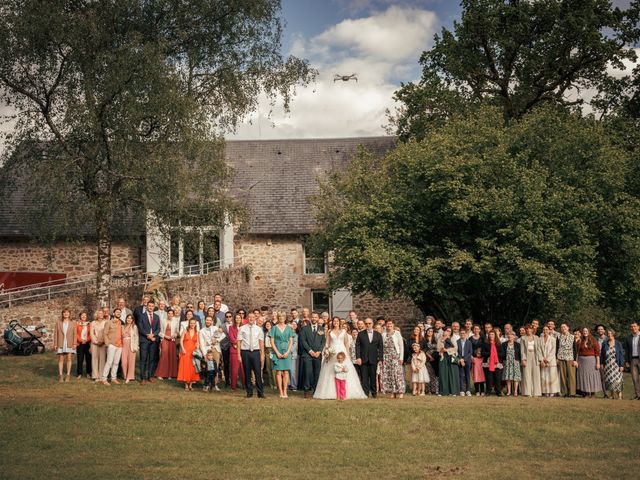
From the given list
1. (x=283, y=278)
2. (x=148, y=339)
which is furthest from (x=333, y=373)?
(x=283, y=278)

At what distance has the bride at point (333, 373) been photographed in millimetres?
16469

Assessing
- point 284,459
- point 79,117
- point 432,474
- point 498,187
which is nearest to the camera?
point 432,474

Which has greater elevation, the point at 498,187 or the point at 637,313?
the point at 498,187

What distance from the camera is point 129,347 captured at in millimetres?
18031

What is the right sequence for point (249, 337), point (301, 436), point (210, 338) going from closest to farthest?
point (301, 436) → point (249, 337) → point (210, 338)

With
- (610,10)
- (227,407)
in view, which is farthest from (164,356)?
(610,10)

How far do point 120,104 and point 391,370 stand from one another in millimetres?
8993

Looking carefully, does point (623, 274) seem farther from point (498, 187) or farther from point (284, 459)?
point (284, 459)

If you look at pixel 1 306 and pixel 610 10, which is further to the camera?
pixel 610 10

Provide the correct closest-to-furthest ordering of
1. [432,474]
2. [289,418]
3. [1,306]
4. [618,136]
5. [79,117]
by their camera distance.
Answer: [432,474]
[289,418]
[79,117]
[1,306]
[618,136]

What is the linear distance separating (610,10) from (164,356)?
20.0 m

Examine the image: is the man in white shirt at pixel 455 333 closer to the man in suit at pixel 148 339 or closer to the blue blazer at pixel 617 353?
the blue blazer at pixel 617 353

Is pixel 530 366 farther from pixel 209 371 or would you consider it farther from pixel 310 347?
pixel 209 371

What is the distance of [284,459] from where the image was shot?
12094 mm
